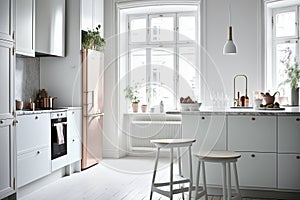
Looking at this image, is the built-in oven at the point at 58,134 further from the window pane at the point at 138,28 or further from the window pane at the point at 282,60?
the window pane at the point at 282,60

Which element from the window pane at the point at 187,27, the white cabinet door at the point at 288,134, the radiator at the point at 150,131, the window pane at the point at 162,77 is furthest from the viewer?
the window pane at the point at 162,77

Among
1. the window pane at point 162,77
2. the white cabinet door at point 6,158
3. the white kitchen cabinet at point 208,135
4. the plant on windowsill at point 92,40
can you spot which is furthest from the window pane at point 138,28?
the white cabinet door at point 6,158

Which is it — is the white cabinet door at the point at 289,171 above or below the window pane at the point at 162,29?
below

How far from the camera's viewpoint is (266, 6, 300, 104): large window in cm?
559

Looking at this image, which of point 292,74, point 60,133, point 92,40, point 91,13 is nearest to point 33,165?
point 60,133

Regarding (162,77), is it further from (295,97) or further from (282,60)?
(295,97)

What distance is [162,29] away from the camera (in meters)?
6.60

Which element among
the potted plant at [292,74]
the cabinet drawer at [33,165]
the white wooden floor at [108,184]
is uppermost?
the potted plant at [292,74]

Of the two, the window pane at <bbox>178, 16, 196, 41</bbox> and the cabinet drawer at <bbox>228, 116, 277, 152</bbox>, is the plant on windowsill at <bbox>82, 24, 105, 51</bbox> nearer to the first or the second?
the window pane at <bbox>178, 16, 196, 41</bbox>

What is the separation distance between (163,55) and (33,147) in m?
3.24

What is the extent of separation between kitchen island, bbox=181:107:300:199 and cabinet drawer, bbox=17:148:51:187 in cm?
169

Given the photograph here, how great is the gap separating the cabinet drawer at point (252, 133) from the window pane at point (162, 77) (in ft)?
9.25

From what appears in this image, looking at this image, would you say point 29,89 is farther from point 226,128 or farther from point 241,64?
point 241,64

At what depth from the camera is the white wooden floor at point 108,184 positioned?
3.93 meters
